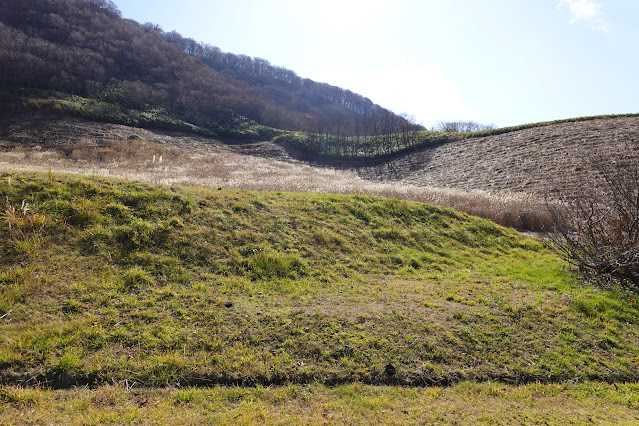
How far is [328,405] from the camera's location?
3.93 m

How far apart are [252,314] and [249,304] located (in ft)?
1.25

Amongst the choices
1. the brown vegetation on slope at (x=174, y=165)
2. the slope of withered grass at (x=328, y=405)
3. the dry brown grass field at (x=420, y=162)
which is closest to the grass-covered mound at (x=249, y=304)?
the slope of withered grass at (x=328, y=405)

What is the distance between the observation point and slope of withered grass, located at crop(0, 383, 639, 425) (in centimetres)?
340

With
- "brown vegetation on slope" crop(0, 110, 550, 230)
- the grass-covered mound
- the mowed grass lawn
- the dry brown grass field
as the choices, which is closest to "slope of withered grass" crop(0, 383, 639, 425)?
the mowed grass lawn

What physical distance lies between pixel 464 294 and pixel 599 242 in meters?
4.67

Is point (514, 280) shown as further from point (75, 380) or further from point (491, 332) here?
point (75, 380)

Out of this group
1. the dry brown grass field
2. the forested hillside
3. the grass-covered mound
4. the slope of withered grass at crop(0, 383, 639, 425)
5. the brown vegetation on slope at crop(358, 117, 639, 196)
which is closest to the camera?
the slope of withered grass at crop(0, 383, 639, 425)

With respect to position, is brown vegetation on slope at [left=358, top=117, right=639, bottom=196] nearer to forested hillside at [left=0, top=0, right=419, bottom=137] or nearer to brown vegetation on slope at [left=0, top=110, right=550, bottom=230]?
brown vegetation on slope at [left=0, top=110, right=550, bottom=230]

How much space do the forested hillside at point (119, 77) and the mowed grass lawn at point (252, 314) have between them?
4317 cm

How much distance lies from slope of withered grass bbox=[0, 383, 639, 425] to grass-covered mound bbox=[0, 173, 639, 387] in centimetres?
24

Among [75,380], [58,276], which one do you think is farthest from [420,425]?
[58,276]

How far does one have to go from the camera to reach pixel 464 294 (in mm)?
7434

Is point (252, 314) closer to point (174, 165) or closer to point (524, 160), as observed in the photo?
point (174, 165)

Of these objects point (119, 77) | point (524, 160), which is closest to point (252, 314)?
point (524, 160)
